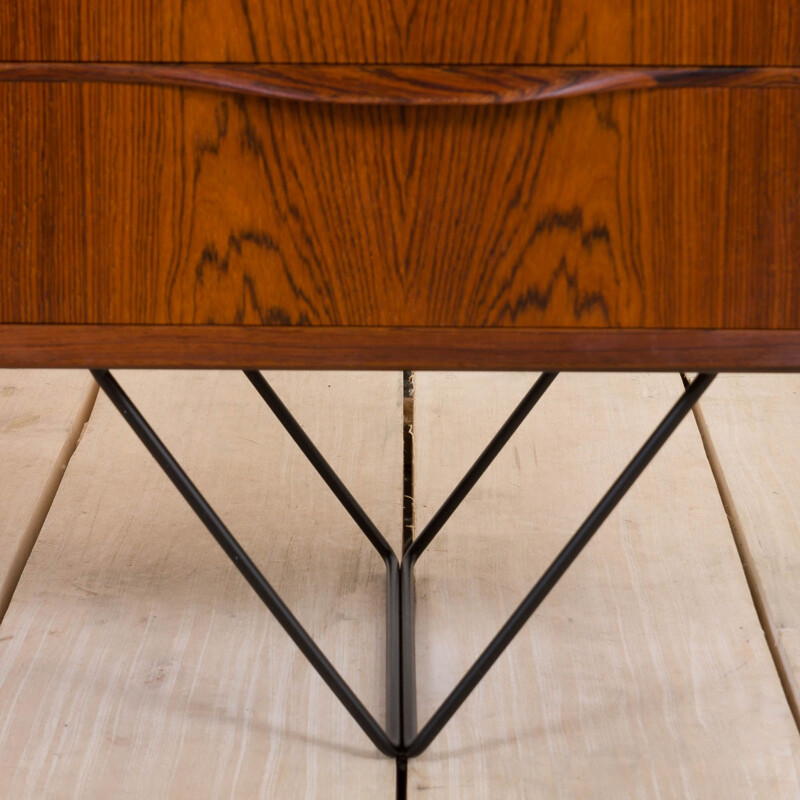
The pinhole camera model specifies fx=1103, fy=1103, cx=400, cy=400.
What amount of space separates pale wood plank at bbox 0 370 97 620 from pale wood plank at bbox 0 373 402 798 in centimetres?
2

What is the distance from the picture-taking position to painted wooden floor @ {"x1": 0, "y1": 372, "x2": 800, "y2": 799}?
0.95 metres

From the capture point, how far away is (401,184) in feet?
2.19

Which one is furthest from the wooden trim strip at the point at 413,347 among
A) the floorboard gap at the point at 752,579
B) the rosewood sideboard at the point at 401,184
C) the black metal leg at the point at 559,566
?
the floorboard gap at the point at 752,579

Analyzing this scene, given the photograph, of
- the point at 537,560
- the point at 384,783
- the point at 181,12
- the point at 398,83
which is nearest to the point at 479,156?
the point at 398,83

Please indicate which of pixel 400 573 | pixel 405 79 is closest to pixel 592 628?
pixel 400 573

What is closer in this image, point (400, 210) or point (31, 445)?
point (400, 210)

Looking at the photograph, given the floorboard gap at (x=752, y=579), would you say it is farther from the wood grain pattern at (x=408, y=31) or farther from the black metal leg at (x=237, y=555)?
the wood grain pattern at (x=408, y=31)

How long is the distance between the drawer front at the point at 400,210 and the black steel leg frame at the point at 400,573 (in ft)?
0.41

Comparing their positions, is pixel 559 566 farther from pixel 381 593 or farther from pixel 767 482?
pixel 767 482

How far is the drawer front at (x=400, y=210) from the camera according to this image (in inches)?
25.9

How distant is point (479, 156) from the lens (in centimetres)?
66

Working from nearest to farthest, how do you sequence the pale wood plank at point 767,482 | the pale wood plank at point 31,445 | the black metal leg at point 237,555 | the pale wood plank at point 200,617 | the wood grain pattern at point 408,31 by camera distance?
Answer: 1. the wood grain pattern at point 408,31
2. the black metal leg at point 237,555
3. the pale wood plank at point 200,617
4. the pale wood plank at point 767,482
5. the pale wood plank at point 31,445

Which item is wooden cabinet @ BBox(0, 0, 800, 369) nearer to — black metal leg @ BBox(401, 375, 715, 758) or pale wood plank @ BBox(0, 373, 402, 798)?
black metal leg @ BBox(401, 375, 715, 758)

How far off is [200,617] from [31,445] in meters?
0.46
